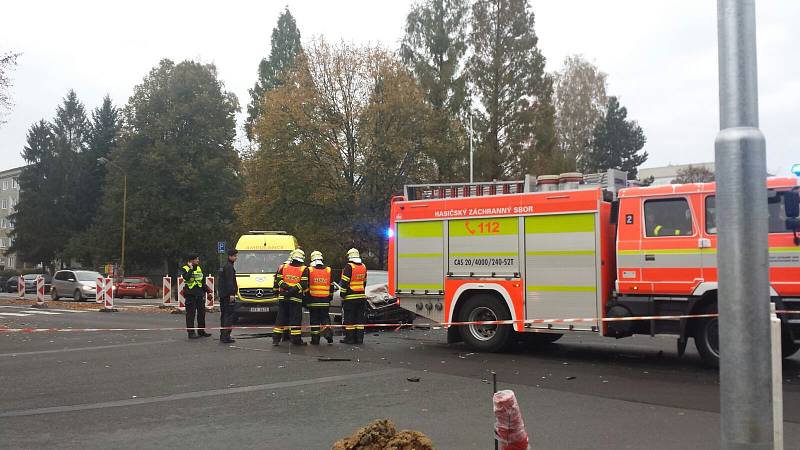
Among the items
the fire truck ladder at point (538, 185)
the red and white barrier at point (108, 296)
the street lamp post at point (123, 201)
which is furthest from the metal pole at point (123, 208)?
the fire truck ladder at point (538, 185)

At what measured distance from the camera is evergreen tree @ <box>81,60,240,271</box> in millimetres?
46625

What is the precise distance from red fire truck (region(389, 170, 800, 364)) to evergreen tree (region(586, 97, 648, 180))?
142ft

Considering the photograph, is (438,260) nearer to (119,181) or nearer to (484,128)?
→ (484,128)

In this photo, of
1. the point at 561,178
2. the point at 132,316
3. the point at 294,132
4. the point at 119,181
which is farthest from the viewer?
the point at 119,181

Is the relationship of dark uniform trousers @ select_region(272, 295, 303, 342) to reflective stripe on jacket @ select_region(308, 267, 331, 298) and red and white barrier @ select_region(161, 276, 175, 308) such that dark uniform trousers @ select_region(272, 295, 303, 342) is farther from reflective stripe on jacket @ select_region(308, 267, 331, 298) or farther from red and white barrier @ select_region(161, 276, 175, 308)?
red and white barrier @ select_region(161, 276, 175, 308)

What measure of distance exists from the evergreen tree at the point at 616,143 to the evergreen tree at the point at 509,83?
48.1 feet

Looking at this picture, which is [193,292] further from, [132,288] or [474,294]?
[132,288]

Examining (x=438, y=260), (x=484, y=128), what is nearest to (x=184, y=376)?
(x=438, y=260)

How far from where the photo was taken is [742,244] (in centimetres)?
293

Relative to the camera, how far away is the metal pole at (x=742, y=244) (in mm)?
2926

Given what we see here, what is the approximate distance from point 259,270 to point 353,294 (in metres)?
6.03

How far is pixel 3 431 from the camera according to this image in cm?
632

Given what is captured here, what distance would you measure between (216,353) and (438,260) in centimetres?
421

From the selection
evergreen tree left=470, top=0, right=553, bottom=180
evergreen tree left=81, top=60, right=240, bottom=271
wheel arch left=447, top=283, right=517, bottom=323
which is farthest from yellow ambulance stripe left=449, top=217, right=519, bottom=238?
evergreen tree left=81, top=60, right=240, bottom=271
